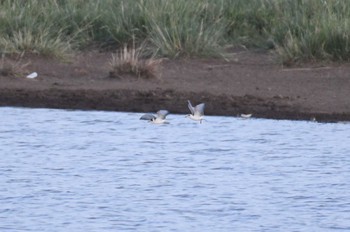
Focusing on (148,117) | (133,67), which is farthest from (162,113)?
(133,67)

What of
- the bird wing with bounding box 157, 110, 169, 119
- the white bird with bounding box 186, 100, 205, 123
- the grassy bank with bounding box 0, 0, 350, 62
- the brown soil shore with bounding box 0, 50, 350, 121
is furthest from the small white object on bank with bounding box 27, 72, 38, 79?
the white bird with bounding box 186, 100, 205, 123

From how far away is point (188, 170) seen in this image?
44.2 ft

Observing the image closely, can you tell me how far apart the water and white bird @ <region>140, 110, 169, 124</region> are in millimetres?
112

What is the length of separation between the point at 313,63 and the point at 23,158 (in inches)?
239

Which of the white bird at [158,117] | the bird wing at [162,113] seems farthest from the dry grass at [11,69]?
the bird wing at [162,113]

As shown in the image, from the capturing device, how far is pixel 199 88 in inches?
704

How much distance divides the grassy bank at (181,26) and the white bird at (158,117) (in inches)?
148

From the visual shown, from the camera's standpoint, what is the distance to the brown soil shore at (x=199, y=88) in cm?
1670

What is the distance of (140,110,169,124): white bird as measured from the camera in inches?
613

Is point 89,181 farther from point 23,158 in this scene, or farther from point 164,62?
point 164,62

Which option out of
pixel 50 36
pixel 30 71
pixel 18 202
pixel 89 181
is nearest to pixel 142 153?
pixel 89 181

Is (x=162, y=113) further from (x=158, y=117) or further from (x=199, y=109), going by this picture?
(x=199, y=109)

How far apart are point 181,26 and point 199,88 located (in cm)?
202

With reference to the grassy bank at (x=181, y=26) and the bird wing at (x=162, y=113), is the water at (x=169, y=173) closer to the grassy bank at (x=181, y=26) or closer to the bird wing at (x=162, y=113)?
the bird wing at (x=162, y=113)
